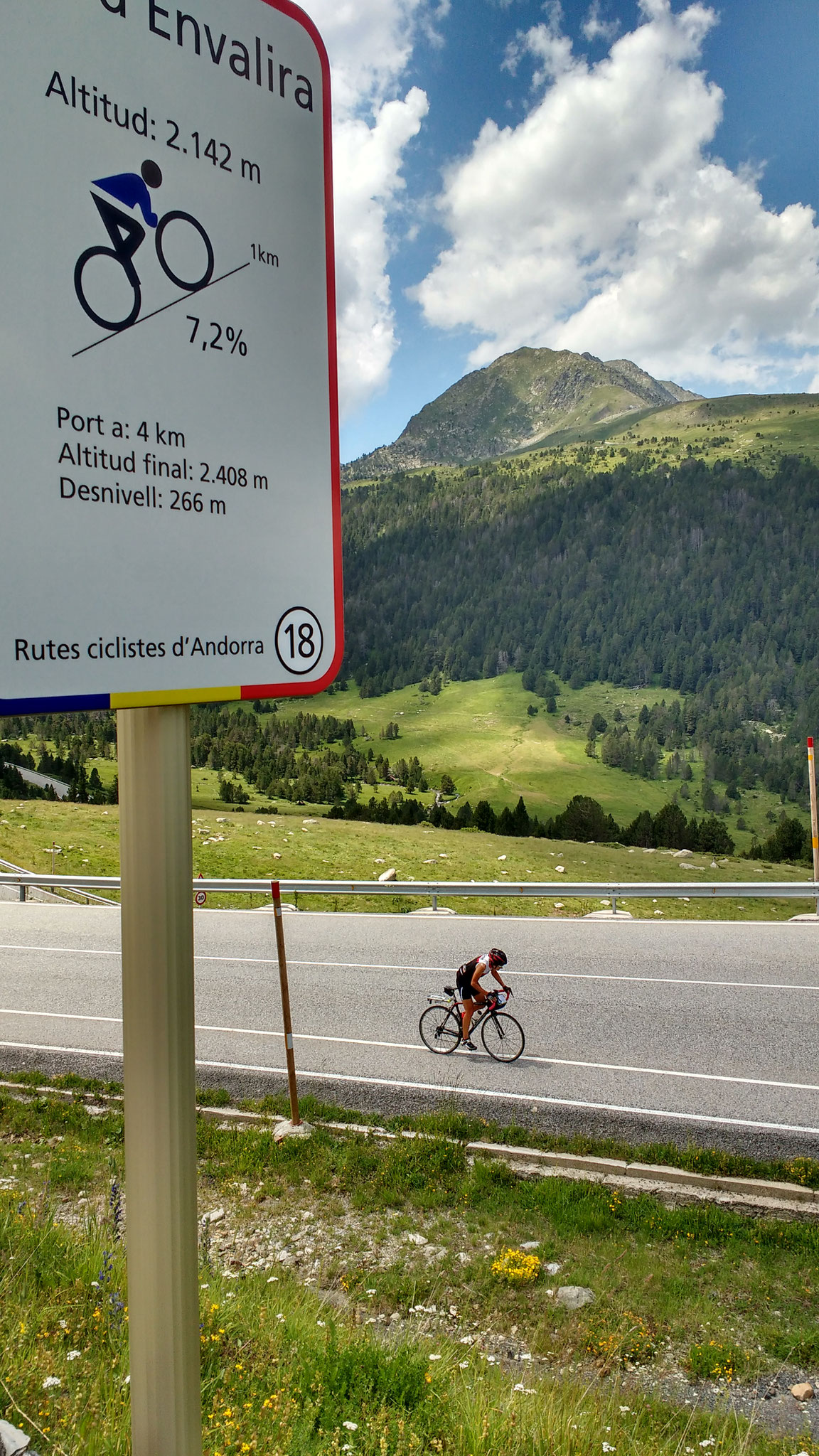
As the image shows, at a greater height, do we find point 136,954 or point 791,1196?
point 136,954

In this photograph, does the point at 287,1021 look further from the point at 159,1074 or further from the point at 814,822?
the point at 814,822

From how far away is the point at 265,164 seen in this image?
1361mm

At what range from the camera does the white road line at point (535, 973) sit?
1247 centimetres

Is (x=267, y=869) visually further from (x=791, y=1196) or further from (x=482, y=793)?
(x=482, y=793)

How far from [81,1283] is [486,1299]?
265 centimetres

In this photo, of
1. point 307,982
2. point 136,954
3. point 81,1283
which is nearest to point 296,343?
point 136,954

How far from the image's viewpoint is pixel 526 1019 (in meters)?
11.3

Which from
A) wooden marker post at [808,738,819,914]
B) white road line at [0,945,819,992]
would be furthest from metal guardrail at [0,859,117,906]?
wooden marker post at [808,738,819,914]

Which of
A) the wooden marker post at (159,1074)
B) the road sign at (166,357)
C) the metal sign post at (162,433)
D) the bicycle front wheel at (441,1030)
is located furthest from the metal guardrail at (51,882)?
the road sign at (166,357)

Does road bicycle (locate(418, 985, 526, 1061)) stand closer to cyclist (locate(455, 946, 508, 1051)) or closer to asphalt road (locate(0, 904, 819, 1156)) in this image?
cyclist (locate(455, 946, 508, 1051))

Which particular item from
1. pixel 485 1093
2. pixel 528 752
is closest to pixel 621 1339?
pixel 485 1093

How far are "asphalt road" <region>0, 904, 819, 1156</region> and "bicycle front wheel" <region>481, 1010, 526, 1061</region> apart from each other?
17cm

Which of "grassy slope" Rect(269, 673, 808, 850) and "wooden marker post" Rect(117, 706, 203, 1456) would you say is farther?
"grassy slope" Rect(269, 673, 808, 850)

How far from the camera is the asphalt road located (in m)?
8.39
